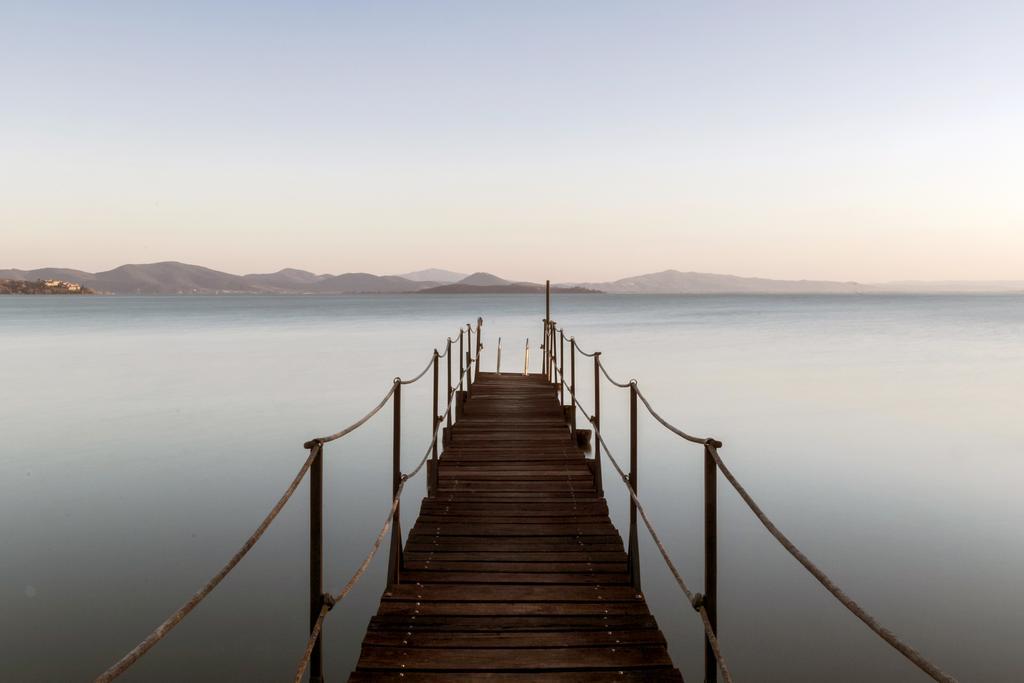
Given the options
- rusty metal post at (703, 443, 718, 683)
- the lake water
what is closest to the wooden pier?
rusty metal post at (703, 443, 718, 683)

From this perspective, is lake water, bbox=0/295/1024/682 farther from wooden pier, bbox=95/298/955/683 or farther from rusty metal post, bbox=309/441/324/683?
rusty metal post, bbox=309/441/324/683

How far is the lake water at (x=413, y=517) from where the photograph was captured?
5.89m

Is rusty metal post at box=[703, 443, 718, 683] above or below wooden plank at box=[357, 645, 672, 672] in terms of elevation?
above

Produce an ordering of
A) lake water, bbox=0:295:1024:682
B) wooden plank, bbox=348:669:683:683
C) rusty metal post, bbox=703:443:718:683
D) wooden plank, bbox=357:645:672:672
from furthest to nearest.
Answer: lake water, bbox=0:295:1024:682 → wooden plank, bbox=357:645:672:672 → wooden plank, bbox=348:669:683:683 → rusty metal post, bbox=703:443:718:683

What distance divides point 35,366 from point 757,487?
30.0m

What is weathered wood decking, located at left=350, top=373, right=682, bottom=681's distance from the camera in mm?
3520

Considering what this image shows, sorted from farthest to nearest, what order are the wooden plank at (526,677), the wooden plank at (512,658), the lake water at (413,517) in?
the lake water at (413,517), the wooden plank at (512,658), the wooden plank at (526,677)

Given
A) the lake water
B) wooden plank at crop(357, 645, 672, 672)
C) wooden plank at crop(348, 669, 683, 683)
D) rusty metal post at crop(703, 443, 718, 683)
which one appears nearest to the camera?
rusty metal post at crop(703, 443, 718, 683)

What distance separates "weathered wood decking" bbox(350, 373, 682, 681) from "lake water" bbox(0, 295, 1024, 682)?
1522 mm

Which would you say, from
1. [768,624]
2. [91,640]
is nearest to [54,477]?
[91,640]

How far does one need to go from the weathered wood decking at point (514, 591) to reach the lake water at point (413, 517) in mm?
1522

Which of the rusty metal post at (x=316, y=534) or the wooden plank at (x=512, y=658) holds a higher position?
the rusty metal post at (x=316, y=534)

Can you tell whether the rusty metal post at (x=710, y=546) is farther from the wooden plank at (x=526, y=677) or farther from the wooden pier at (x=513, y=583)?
the wooden plank at (x=526, y=677)

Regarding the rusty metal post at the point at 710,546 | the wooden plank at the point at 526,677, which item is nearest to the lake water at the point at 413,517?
the wooden plank at the point at 526,677
